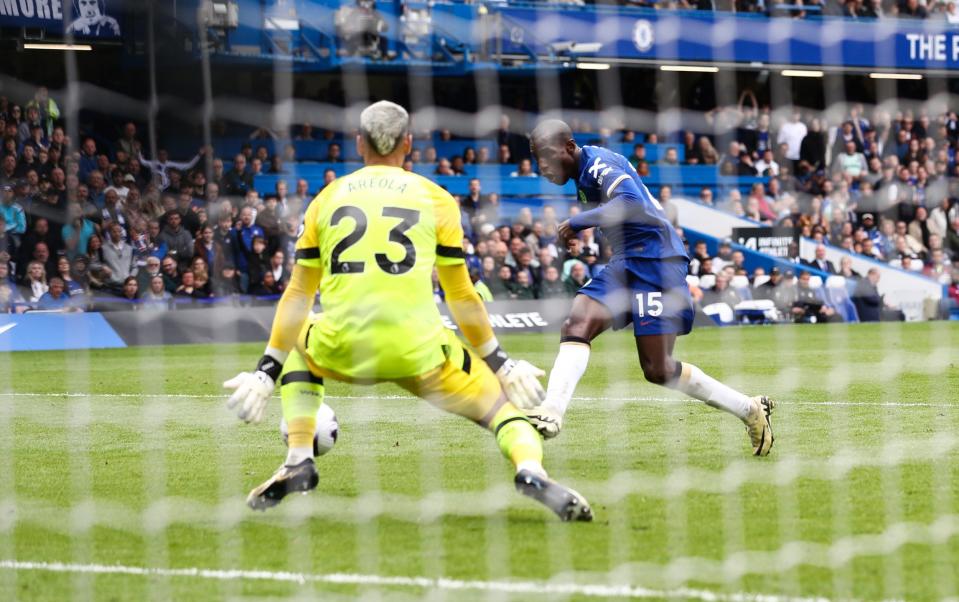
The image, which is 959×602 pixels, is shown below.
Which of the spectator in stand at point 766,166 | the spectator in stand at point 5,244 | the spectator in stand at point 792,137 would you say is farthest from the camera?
the spectator in stand at point 792,137

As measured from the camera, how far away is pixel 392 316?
589 cm

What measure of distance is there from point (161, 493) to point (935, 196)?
740 inches

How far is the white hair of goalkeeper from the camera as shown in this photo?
19.7ft

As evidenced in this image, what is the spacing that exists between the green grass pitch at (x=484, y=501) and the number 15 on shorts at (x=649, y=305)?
2.68ft

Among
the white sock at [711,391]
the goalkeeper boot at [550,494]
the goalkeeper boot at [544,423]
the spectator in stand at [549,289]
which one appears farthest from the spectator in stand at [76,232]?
the goalkeeper boot at [550,494]

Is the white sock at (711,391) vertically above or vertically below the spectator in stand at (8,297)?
above

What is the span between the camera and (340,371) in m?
6.07

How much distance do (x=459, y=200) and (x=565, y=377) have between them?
12.6 metres

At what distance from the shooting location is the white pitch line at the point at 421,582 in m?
4.74

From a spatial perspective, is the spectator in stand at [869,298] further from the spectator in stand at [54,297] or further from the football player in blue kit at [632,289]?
the football player in blue kit at [632,289]

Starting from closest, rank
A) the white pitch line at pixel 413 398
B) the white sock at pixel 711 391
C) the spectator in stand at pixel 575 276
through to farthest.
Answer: the white sock at pixel 711 391 < the white pitch line at pixel 413 398 < the spectator in stand at pixel 575 276

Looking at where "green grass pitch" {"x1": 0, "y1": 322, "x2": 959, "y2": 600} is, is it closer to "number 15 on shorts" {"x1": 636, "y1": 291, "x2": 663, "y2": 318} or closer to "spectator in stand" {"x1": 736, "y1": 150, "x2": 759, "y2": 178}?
"number 15 on shorts" {"x1": 636, "y1": 291, "x2": 663, "y2": 318}

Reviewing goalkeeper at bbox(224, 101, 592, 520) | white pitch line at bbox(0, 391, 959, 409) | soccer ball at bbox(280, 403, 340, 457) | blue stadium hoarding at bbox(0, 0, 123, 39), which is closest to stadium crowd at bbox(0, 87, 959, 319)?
blue stadium hoarding at bbox(0, 0, 123, 39)

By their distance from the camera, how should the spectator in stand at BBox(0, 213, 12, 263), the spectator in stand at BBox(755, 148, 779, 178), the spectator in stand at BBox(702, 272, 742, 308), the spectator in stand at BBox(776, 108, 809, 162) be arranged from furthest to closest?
the spectator in stand at BBox(776, 108, 809, 162) → the spectator in stand at BBox(755, 148, 779, 178) → the spectator in stand at BBox(702, 272, 742, 308) → the spectator in stand at BBox(0, 213, 12, 263)
